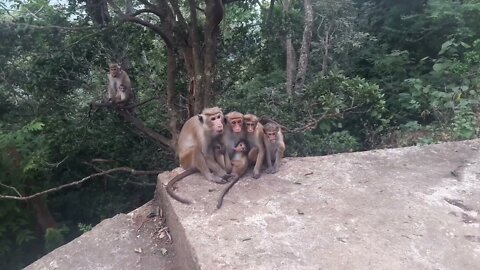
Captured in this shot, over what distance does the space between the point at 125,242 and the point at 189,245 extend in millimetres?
887

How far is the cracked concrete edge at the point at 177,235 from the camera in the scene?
333 centimetres

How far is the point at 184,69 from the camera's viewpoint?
812cm

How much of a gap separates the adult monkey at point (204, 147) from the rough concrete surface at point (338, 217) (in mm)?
91

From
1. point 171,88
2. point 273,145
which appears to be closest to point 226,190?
point 273,145

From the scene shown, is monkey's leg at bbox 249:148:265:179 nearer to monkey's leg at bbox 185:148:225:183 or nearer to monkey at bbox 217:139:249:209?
monkey at bbox 217:139:249:209

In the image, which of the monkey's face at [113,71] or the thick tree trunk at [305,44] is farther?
the thick tree trunk at [305,44]

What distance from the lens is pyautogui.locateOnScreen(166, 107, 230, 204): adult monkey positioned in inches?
171

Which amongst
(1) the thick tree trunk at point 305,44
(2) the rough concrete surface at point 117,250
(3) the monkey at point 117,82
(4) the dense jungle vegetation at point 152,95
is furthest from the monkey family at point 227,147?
(1) the thick tree trunk at point 305,44

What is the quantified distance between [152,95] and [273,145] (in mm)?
4395

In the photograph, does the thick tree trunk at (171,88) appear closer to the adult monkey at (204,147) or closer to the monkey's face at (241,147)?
the adult monkey at (204,147)

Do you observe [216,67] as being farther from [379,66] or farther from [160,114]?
[379,66]

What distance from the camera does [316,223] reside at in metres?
3.70

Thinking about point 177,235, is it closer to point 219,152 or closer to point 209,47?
point 219,152

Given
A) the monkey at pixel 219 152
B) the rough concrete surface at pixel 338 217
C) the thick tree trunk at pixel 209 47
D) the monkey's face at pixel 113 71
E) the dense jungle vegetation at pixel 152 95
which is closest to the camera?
the rough concrete surface at pixel 338 217
